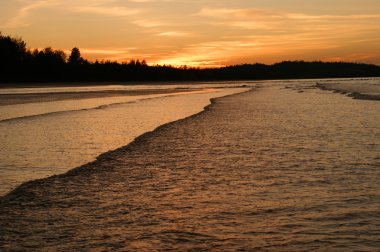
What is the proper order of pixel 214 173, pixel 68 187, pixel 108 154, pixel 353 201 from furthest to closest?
pixel 108 154
pixel 214 173
pixel 68 187
pixel 353 201

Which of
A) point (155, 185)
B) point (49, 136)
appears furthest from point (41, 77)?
point (155, 185)

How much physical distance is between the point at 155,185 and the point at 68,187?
1373mm

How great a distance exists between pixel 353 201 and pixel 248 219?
1650mm

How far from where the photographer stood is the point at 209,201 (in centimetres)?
691

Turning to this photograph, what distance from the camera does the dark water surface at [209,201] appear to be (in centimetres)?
529

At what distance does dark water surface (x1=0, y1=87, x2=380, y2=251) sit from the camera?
17.4 feet

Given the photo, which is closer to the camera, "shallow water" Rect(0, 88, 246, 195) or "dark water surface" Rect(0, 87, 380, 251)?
"dark water surface" Rect(0, 87, 380, 251)

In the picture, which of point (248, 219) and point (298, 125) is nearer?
point (248, 219)

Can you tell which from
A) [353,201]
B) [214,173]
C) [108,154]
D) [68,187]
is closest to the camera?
[353,201]

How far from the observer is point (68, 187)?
8.00 meters

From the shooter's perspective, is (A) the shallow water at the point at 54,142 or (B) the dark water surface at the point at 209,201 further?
(A) the shallow water at the point at 54,142

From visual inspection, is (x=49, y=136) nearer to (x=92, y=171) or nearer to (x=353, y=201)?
(x=92, y=171)

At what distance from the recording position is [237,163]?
9859mm

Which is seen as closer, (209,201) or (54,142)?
(209,201)
